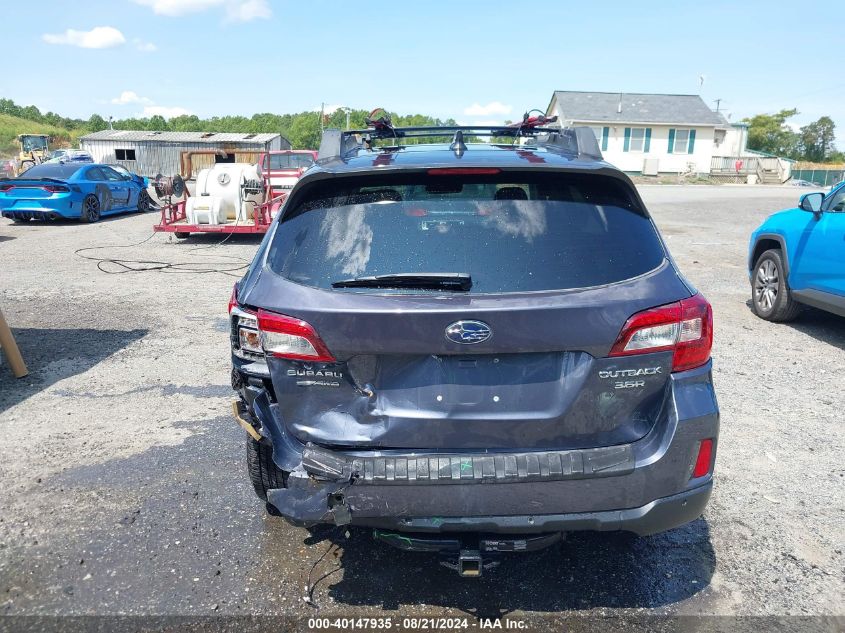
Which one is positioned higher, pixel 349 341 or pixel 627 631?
pixel 349 341

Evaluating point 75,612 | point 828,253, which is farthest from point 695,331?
point 828,253

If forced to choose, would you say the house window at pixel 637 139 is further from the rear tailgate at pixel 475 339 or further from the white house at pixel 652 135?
the rear tailgate at pixel 475 339

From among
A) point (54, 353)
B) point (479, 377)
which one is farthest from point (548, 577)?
point (54, 353)

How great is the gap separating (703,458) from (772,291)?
19.4 feet

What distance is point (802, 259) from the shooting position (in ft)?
23.3

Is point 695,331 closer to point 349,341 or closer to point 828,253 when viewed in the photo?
point 349,341

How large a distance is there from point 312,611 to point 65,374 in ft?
12.9

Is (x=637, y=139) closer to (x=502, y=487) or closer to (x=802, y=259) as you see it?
(x=802, y=259)

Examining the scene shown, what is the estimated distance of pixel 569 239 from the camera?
264cm

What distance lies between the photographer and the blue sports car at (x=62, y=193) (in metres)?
16.0

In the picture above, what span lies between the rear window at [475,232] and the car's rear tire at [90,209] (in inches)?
633

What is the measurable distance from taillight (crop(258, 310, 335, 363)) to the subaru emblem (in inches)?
18.0

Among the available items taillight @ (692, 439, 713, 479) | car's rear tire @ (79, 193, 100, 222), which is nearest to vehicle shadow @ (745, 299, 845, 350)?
taillight @ (692, 439, 713, 479)

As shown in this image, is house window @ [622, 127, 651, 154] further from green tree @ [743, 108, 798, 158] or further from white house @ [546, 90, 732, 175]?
green tree @ [743, 108, 798, 158]
